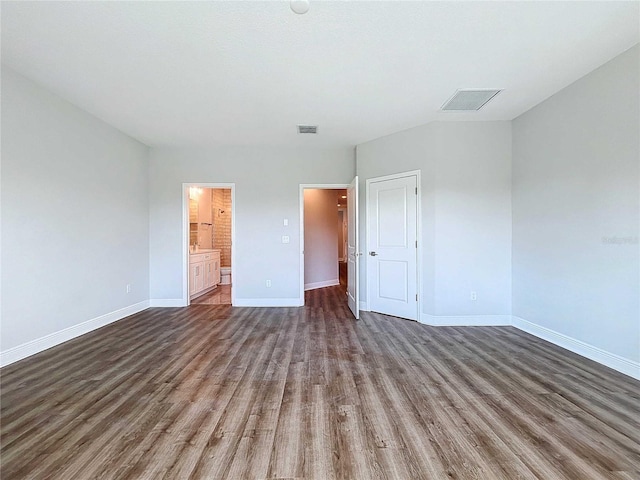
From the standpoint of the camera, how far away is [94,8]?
6.66ft

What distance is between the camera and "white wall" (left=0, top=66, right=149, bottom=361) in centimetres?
283

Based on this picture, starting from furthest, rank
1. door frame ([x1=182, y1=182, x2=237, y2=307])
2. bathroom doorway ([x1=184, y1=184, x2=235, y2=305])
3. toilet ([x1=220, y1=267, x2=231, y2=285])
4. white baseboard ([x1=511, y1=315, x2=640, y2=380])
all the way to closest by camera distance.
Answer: toilet ([x1=220, y1=267, x2=231, y2=285])
bathroom doorway ([x1=184, y1=184, x2=235, y2=305])
door frame ([x1=182, y1=182, x2=237, y2=307])
white baseboard ([x1=511, y1=315, x2=640, y2=380])

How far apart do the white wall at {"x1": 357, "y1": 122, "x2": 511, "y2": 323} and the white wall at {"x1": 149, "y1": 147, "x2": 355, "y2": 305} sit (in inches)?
69.0

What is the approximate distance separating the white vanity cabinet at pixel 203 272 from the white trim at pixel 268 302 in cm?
111

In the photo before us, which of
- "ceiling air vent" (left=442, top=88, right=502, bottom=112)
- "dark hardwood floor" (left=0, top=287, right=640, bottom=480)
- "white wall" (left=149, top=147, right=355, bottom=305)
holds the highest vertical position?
"ceiling air vent" (left=442, top=88, right=502, bottom=112)

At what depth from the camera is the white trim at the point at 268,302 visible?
5.27 metres

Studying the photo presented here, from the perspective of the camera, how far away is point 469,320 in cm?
409

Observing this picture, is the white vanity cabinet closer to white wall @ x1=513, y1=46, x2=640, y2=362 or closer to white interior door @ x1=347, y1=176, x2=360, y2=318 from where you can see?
white interior door @ x1=347, y1=176, x2=360, y2=318

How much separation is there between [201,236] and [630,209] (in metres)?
7.25

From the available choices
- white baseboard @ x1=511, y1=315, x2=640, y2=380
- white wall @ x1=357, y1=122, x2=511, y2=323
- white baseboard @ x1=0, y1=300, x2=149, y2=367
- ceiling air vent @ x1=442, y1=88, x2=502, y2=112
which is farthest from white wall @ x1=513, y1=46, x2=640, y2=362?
white baseboard @ x1=0, y1=300, x2=149, y2=367

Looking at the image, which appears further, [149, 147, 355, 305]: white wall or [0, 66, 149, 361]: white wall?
[149, 147, 355, 305]: white wall

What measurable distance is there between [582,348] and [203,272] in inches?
236

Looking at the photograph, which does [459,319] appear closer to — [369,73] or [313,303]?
[313,303]

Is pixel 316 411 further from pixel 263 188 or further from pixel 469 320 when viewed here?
pixel 263 188
